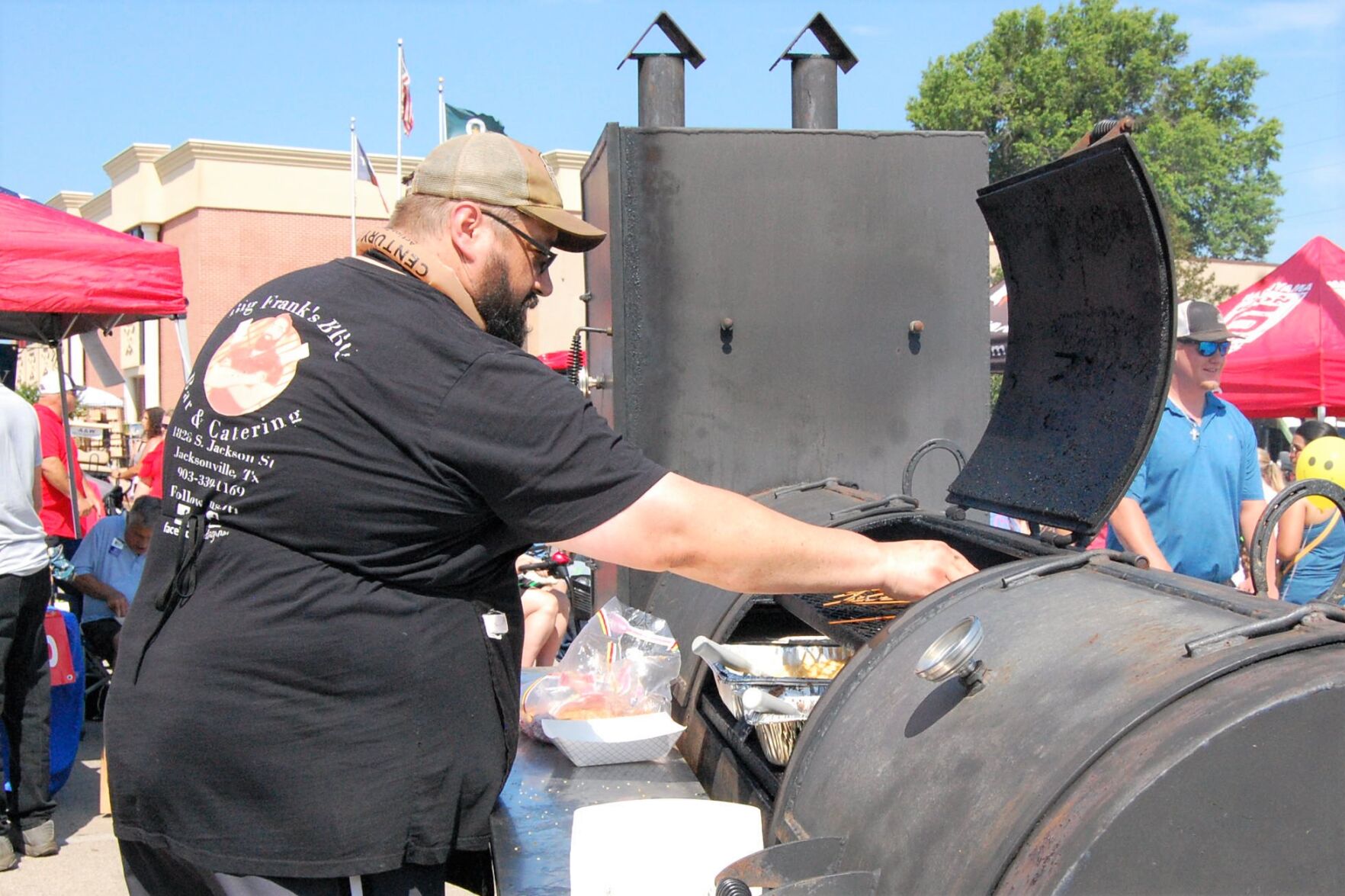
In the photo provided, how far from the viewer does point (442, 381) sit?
158cm

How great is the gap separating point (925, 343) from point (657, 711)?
6.22ft

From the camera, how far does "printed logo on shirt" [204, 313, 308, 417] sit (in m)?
1.61

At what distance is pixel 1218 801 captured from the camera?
122 cm

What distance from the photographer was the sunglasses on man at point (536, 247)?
5.98 feet

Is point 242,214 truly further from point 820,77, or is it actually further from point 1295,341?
point 820,77

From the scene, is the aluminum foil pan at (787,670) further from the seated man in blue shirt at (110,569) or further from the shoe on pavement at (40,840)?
the seated man in blue shirt at (110,569)

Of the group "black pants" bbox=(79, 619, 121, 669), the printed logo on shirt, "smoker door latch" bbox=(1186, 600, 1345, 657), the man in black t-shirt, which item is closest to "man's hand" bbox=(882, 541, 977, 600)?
the man in black t-shirt

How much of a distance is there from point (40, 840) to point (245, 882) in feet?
11.7

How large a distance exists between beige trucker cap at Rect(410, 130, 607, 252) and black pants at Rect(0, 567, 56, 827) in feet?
11.0

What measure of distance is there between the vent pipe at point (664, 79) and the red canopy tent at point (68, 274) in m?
2.97

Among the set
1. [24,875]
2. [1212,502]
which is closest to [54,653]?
[24,875]

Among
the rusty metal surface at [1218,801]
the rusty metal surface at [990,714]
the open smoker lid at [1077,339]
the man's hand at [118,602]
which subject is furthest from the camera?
the man's hand at [118,602]

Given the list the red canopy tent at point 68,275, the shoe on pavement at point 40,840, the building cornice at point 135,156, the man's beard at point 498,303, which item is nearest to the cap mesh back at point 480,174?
the man's beard at point 498,303

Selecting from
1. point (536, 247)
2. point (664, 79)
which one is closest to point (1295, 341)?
point (664, 79)
